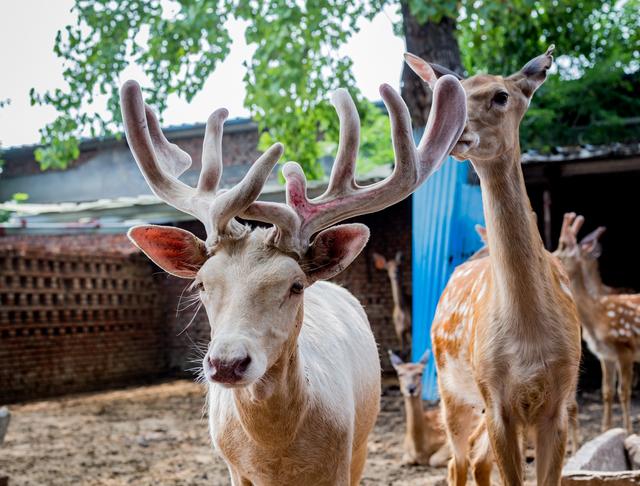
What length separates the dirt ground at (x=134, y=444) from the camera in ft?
19.5

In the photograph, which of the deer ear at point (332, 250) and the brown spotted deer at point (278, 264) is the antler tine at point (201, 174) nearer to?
the brown spotted deer at point (278, 264)

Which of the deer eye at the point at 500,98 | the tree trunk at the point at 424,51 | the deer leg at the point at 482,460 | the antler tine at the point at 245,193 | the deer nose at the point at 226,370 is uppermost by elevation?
the tree trunk at the point at 424,51

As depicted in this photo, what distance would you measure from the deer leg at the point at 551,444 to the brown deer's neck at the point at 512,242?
0.43 meters

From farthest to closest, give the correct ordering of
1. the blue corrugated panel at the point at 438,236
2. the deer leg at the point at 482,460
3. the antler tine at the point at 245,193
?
1. the blue corrugated panel at the point at 438,236
2. the deer leg at the point at 482,460
3. the antler tine at the point at 245,193

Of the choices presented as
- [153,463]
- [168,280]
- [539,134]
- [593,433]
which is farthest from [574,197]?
[153,463]

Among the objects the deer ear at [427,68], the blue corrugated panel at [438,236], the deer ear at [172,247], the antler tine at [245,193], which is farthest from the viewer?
the blue corrugated panel at [438,236]

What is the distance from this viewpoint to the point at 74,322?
11867mm

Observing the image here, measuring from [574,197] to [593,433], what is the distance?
569 cm

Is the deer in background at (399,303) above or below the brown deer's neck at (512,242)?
below

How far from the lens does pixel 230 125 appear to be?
54.0 ft

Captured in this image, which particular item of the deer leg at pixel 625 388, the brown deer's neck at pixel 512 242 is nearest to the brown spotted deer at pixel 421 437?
the deer leg at pixel 625 388

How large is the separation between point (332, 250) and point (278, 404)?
550mm

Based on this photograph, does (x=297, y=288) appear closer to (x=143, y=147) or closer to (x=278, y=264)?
(x=278, y=264)

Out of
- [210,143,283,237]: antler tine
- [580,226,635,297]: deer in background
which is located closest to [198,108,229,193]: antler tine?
[210,143,283,237]: antler tine
